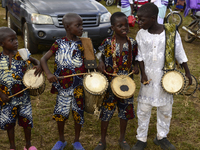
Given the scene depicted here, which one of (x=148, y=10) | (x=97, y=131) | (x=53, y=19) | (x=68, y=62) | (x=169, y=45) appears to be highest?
(x=148, y=10)

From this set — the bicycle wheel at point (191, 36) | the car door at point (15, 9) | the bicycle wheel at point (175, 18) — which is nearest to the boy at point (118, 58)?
the car door at point (15, 9)

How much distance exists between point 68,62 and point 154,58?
37.7 inches

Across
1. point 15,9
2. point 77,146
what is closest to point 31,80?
point 77,146

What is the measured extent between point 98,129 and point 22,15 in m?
4.06

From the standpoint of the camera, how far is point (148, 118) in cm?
314

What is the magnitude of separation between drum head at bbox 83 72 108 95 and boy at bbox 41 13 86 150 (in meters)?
0.12

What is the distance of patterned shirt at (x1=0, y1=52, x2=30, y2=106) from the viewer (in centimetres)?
276

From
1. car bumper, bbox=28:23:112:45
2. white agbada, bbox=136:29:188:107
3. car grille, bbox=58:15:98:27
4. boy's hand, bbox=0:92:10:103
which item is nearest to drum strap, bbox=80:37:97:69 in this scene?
white agbada, bbox=136:29:188:107

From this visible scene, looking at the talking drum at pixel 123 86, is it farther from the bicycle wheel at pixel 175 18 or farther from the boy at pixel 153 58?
the bicycle wheel at pixel 175 18

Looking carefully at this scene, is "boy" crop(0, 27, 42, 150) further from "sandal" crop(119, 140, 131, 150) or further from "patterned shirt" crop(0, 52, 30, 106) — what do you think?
"sandal" crop(119, 140, 131, 150)

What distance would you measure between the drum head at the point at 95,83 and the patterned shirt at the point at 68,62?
125 millimetres

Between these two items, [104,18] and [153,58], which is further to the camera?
[104,18]

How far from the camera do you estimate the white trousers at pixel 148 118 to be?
3.06m

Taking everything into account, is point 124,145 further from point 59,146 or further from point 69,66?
point 69,66
